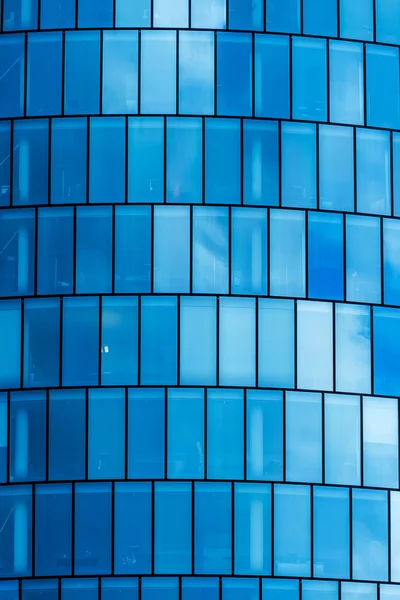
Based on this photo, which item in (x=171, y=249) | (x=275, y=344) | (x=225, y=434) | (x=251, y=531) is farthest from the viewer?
(x=171, y=249)


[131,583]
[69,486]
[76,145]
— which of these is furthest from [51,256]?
[131,583]

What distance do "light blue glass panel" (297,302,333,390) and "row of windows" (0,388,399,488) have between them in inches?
24.4

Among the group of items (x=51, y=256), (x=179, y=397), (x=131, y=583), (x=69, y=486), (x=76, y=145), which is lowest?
(x=131, y=583)

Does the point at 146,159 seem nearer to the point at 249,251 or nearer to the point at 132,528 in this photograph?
the point at 249,251

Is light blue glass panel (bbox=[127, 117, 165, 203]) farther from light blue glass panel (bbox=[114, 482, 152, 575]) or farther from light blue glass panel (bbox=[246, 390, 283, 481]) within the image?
light blue glass panel (bbox=[114, 482, 152, 575])

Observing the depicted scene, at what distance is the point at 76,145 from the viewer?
1601 inches

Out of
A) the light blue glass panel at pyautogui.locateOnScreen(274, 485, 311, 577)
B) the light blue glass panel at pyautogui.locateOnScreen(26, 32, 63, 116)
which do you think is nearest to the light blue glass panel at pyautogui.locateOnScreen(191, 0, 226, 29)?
the light blue glass panel at pyautogui.locateOnScreen(26, 32, 63, 116)

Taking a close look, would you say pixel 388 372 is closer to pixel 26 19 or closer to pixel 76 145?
pixel 76 145

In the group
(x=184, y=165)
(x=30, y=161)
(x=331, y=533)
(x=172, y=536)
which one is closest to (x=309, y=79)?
(x=184, y=165)

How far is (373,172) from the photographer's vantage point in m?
41.9

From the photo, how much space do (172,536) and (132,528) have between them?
119 centimetres

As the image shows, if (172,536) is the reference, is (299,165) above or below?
above

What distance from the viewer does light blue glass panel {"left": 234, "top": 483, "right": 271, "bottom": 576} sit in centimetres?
3872

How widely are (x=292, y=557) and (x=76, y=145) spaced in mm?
13970
